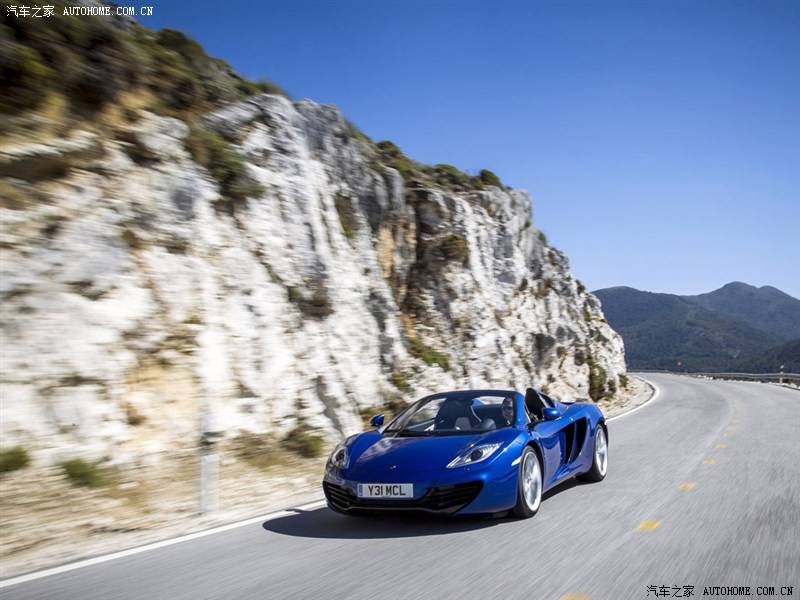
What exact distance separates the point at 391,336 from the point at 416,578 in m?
11.1

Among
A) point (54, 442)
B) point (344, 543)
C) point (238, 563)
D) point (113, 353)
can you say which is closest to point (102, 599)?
point (238, 563)

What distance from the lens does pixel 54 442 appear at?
7469 mm

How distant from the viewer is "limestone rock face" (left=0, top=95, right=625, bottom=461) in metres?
8.11

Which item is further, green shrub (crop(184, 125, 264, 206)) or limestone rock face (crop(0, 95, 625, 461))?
green shrub (crop(184, 125, 264, 206))

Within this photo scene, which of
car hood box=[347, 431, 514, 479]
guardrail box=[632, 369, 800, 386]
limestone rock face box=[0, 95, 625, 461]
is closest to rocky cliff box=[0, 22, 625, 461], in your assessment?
limestone rock face box=[0, 95, 625, 461]

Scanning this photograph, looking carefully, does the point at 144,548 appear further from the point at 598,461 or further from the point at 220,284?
the point at 220,284

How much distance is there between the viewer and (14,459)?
693 cm

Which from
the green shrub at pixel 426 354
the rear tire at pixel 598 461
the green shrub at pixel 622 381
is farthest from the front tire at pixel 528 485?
the green shrub at pixel 622 381

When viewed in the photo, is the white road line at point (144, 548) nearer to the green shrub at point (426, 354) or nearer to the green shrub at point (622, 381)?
the green shrub at point (426, 354)

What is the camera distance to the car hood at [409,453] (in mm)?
5828

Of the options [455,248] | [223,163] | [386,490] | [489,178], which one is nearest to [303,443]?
[223,163]

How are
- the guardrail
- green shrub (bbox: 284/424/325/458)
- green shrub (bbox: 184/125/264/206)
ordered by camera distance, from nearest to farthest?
1. green shrub (bbox: 284/424/325/458)
2. green shrub (bbox: 184/125/264/206)
3. the guardrail

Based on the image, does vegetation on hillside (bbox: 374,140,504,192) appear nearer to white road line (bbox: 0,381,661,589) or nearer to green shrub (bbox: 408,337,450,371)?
green shrub (bbox: 408,337,450,371)

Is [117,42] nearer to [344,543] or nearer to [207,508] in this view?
[207,508]
